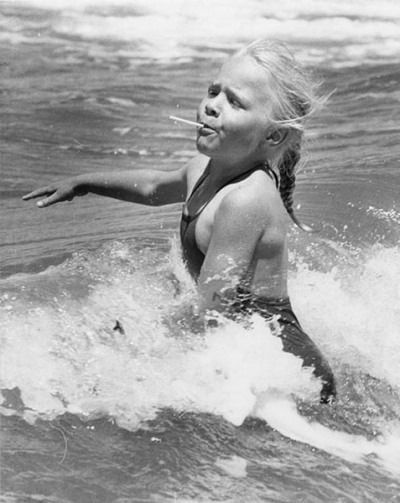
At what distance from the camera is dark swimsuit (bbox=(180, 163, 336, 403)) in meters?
2.93

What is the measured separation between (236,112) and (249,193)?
22cm

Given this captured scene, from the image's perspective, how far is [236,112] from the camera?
2.89 meters

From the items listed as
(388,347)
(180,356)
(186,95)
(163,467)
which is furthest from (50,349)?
(186,95)

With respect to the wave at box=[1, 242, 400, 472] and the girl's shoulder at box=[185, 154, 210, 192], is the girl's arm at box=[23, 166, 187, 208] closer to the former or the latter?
the girl's shoulder at box=[185, 154, 210, 192]

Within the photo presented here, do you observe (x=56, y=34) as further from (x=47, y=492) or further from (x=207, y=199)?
(x=47, y=492)

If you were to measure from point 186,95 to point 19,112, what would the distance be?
0.93 m

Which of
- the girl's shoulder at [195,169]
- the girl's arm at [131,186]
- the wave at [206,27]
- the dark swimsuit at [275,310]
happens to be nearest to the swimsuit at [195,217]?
the dark swimsuit at [275,310]

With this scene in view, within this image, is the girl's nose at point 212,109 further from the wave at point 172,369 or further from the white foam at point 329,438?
the white foam at point 329,438

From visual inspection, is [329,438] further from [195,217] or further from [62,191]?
[62,191]

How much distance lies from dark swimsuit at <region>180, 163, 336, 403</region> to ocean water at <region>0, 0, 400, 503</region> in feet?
0.15

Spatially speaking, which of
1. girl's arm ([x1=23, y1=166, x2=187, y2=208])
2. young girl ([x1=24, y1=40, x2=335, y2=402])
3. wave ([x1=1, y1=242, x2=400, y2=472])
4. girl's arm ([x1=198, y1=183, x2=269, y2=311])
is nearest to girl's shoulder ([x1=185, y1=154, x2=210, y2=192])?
girl's arm ([x1=23, y1=166, x2=187, y2=208])

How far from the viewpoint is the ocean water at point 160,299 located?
252 centimetres

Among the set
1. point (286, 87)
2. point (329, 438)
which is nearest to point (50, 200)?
point (286, 87)

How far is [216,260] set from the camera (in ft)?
9.22
